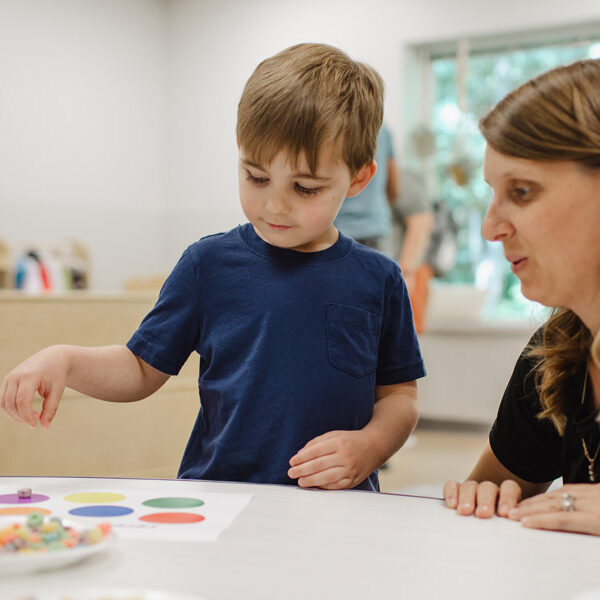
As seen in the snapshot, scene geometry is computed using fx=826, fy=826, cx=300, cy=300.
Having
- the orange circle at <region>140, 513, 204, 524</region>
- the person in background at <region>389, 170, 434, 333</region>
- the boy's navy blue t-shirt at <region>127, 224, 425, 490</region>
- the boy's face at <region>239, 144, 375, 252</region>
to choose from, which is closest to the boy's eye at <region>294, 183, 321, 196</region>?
the boy's face at <region>239, 144, 375, 252</region>

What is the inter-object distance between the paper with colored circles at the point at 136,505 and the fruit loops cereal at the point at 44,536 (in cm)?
6

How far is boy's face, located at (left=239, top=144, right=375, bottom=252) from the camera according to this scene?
999mm

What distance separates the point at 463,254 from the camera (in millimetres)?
5016

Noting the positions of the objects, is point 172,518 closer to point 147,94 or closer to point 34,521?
point 34,521

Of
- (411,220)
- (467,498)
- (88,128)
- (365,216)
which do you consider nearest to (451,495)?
(467,498)

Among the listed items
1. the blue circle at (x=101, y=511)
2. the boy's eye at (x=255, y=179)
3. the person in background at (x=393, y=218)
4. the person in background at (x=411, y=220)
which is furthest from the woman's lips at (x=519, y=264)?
the person in background at (x=411, y=220)

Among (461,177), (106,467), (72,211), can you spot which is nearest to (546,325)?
(106,467)

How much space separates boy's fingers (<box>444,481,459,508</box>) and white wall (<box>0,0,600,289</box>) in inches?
165

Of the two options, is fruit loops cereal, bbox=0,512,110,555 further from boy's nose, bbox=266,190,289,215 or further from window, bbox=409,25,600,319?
window, bbox=409,25,600,319

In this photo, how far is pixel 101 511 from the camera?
2.42 feet

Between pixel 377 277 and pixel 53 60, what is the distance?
434cm

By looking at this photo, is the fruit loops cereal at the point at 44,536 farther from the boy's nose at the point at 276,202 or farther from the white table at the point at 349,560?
the boy's nose at the point at 276,202

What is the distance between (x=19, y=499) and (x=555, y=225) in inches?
22.9

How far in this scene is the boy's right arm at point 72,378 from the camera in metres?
0.89
